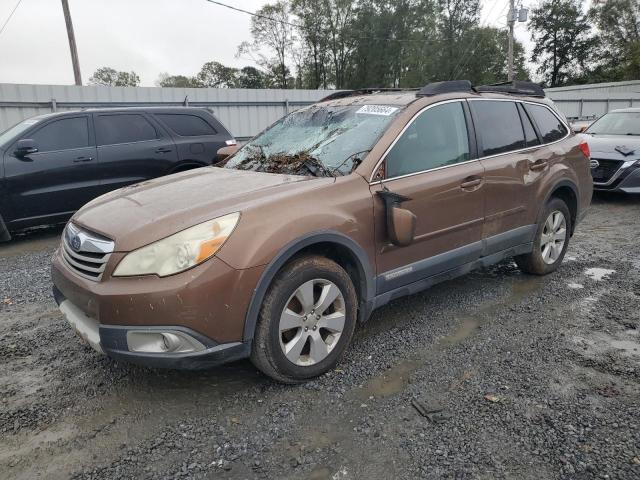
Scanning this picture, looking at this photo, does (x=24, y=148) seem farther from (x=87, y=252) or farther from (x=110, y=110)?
(x=87, y=252)

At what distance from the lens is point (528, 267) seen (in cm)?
469

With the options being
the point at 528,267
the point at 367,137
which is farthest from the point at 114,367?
the point at 528,267

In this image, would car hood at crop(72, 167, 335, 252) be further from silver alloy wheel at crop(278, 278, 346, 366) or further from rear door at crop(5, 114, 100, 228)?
rear door at crop(5, 114, 100, 228)

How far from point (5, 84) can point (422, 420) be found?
11934 mm

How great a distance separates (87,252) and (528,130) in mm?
3673

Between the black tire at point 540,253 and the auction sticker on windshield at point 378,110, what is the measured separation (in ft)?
6.08

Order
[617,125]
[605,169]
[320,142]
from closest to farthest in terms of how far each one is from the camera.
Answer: [320,142]
[605,169]
[617,125]

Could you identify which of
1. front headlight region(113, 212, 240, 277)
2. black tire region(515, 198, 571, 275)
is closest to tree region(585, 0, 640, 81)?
black tire region(515, 198, 571, 275)

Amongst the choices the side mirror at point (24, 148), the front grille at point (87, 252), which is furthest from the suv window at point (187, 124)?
the front grille at point (87, 252)

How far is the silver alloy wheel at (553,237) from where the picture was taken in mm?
4629

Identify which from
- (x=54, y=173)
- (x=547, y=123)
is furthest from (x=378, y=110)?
(x=54, y=173)

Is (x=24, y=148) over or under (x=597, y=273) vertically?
over

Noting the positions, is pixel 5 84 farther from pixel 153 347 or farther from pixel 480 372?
pixel 480 372

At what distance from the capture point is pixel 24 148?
6418mm
